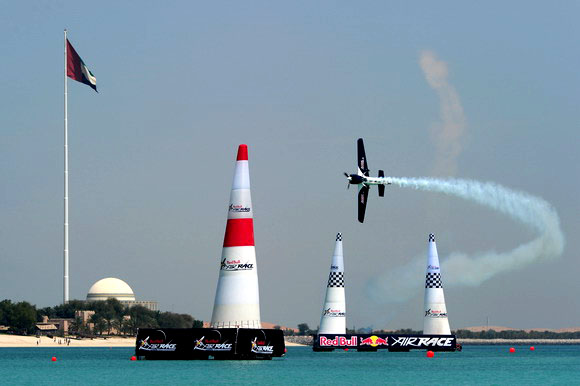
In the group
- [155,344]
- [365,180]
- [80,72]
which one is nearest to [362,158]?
[365,180]

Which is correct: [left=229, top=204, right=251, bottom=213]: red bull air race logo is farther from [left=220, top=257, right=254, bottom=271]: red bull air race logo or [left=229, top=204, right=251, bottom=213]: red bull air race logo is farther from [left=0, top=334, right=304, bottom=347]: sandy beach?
[left=0, top=334, right=304, bottom=347]: sandy beach

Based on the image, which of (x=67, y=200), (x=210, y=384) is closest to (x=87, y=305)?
(x=67, y=200)

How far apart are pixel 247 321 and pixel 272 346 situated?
11.6 feet

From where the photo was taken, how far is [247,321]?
217ft

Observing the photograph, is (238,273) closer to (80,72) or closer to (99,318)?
(80,72)

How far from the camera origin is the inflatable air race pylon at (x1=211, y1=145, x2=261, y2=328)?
6550cm

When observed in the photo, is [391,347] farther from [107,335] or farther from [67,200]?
[107,335]

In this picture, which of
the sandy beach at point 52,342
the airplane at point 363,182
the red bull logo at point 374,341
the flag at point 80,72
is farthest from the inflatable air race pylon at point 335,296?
the sandy beach at point 52,342

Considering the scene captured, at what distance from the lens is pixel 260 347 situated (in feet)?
222

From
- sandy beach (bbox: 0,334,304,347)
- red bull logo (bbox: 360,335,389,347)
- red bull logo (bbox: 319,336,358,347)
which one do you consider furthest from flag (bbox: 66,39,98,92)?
red bull logo (bbox: 319,336,358,347)

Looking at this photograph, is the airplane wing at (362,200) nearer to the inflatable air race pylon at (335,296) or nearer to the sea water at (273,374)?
the sea water at (273,374)

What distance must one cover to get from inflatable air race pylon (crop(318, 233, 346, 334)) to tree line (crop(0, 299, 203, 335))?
92.1 meters

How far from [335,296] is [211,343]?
30.6 metres

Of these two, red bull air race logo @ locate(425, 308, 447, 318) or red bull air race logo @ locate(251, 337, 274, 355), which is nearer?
red bull air race logo @ locate(251, 337, 274, 355)
